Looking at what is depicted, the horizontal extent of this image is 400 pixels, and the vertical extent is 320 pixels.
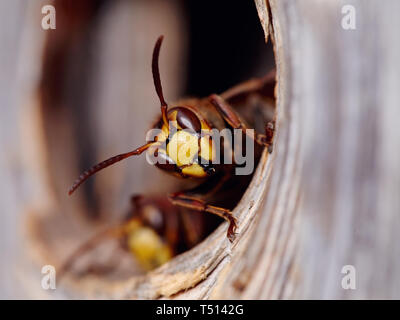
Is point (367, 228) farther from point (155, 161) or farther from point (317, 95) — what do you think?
point (155, 161)

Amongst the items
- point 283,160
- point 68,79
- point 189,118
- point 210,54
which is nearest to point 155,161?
point 189,118

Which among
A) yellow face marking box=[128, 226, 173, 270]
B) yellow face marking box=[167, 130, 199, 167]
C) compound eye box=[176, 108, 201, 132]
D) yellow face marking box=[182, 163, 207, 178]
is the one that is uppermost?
compound eye box=[176, 108, 201, 132]

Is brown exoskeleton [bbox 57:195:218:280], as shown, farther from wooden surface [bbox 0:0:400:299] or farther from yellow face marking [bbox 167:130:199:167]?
wooden surface [bbox 0:0:400:299]

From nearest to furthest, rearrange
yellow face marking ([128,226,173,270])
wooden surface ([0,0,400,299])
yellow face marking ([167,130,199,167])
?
wooden surface ([0,0,400,299]) < yellow face marking ([167,130,199,167]) < yellow face marking ([128,226,173,270])

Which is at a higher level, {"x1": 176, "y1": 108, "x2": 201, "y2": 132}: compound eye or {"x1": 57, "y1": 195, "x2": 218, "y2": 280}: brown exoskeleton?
{"x1": 176, "y1": 108, "x2": 201, "y2": 132}: compound eye

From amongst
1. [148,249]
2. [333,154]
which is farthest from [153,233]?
[333,154]

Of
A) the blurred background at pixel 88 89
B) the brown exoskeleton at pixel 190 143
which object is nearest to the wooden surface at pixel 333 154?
the brown exoskeleton at pixel 190 143

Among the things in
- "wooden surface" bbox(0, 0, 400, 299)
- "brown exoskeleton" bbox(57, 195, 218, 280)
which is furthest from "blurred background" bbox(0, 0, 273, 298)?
"wooden surface" bbox(0, 0, 400, 299)
